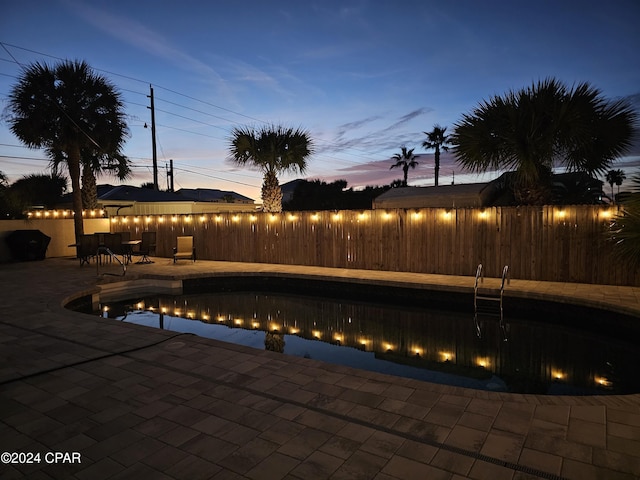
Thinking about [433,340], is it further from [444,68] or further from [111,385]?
[444,68]

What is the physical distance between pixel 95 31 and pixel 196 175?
23.2 metres

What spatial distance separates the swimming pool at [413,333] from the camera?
4.30 m

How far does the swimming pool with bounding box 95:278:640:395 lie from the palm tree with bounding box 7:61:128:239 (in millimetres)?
7642

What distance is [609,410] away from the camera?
263 centimetres

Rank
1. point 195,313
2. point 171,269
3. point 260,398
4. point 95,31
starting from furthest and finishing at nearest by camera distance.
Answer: point 95,31
point 171,269
point 195,313
point 260,398

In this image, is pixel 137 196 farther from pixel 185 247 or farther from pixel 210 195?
pixel 210 195

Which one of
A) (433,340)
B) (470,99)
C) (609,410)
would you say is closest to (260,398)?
(609,410)

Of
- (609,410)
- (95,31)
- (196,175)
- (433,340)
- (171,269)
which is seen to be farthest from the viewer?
(196,175)

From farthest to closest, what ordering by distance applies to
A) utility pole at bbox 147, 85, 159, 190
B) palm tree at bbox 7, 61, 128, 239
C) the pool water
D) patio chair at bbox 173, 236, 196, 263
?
utility pole at bbox 147, 85, 159, 190, palm tree at bbox 7, 61, 128, 239, patio chair at bbox 173, 236, 196, 263, the pool water

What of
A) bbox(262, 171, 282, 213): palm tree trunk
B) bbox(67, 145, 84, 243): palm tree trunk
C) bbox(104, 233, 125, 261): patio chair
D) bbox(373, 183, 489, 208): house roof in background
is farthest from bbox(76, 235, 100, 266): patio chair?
bbox(373, 183, 489, 208): house roof in background

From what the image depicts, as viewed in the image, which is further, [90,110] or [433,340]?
[90,110]

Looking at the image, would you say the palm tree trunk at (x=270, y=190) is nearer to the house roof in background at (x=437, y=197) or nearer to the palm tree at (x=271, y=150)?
the palm tree at (x=271, y=150)

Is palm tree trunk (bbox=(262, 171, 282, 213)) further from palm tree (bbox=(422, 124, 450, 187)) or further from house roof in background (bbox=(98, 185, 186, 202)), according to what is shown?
palm tree (bbox=(422, 124, 450, 187))

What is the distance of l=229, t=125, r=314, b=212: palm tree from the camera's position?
13047 millimetres
